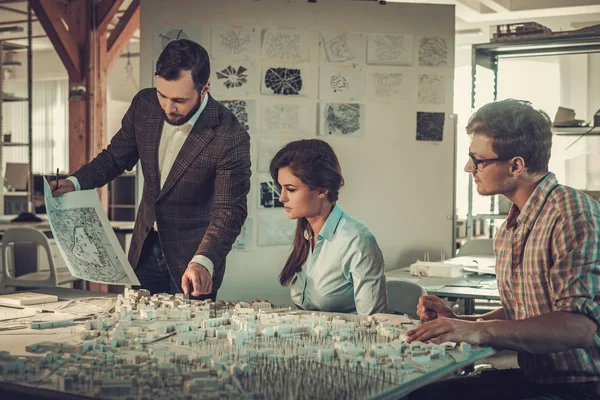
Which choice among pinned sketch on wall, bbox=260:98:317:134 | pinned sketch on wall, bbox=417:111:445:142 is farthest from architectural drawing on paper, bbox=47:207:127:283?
pinned sketch on wall, bbox=417:111:445:142

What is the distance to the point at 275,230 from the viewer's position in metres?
4.54

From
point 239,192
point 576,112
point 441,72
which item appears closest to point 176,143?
point 239,192

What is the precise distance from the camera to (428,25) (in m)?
4.57

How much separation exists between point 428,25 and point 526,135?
2.67 m

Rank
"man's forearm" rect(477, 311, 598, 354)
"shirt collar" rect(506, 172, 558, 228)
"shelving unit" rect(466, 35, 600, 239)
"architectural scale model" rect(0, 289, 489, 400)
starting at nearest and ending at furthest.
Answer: "architectural scale model" rect(0, 289, 489, 400) → "man's forearm" rect(477, 311, 598, 354) → "shirt collar" rect(506, 172, 558, 228) → "shelving unit" rect(466, 35, 600, 239)

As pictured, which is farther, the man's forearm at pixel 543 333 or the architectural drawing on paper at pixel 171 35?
the architectural drawing on paper at pixel 171 35

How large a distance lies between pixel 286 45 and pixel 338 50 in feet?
1.02

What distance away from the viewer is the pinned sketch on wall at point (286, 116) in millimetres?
4465

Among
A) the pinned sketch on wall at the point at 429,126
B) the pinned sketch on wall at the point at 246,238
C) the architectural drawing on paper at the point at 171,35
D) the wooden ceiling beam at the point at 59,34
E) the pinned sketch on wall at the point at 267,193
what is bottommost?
the pinned sketch on wall at the point at 246,238

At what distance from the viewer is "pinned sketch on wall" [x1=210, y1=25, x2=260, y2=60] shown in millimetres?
4445

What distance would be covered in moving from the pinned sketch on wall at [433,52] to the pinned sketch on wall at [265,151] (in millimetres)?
1003

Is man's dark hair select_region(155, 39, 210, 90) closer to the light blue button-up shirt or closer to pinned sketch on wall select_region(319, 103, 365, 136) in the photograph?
the light blue button-up shirt

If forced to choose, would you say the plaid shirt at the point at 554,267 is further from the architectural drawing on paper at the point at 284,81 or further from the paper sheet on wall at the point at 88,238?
the architectural drawing on paper at the point at 284,81

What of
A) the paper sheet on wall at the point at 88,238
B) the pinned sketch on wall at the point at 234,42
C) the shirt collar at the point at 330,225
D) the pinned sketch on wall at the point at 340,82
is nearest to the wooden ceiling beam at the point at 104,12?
the pinned sketch on wall at the point at 234,42
